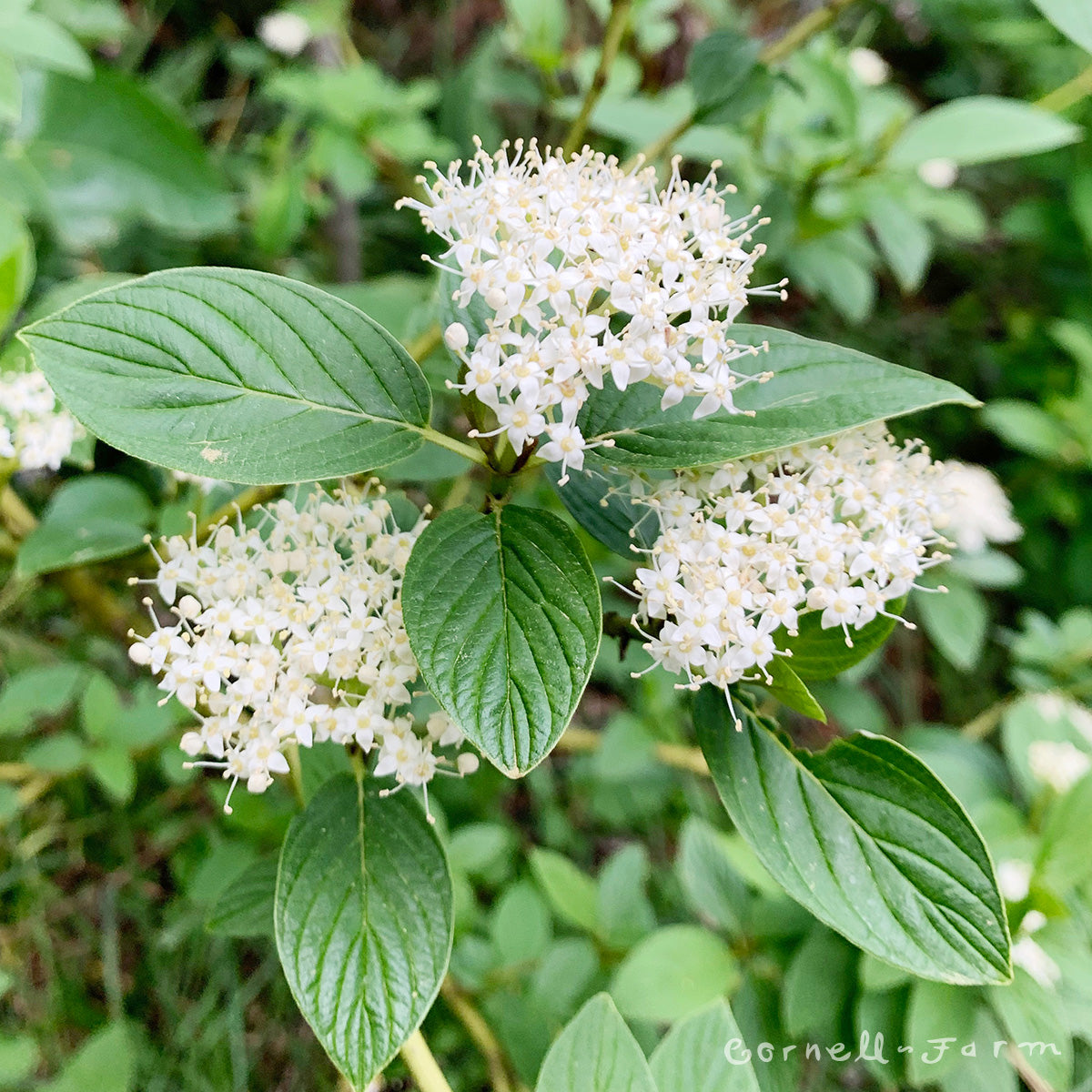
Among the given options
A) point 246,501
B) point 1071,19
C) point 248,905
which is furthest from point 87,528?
point 1071,19

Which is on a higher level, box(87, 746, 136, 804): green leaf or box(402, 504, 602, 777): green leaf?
box(402, 504, 602, 777): green leaf

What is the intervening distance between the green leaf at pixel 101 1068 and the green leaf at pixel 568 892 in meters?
0.50

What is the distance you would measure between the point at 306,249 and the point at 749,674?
151cm

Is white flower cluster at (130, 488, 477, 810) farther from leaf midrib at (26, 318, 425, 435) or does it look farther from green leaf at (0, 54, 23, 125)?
green leaf at (0, 54, 23, 125)

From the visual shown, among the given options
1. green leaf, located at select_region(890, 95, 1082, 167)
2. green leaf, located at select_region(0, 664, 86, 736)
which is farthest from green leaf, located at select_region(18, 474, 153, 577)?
green leaf, located at select_region(890, 95, 1082, 167)

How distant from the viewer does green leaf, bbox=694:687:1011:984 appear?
0.54 meters

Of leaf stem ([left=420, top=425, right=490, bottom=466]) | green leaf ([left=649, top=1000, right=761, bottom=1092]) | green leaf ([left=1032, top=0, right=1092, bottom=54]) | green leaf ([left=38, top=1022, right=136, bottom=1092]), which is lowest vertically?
green leaf ([left=38, top=1022, right=136, bottom=1092])

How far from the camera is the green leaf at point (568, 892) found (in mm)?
1018

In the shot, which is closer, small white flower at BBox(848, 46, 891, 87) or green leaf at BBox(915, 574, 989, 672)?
green leaf at BBox(915, 574, 989, 672)

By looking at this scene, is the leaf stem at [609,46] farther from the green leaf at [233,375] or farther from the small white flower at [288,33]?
the small white flower at [288,33]

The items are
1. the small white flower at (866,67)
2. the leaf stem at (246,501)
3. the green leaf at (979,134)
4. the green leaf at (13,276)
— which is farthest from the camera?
the small white flower at (866,67)

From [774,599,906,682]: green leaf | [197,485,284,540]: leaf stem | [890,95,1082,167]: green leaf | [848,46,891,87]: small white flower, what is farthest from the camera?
[848,46,891,87]: small white flower

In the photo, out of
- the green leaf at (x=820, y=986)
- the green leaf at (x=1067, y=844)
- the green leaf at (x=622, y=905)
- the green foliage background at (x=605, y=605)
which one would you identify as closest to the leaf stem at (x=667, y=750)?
the green foliage background at (x=605, y=605)

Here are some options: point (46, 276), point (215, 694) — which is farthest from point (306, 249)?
point (215, 694)
